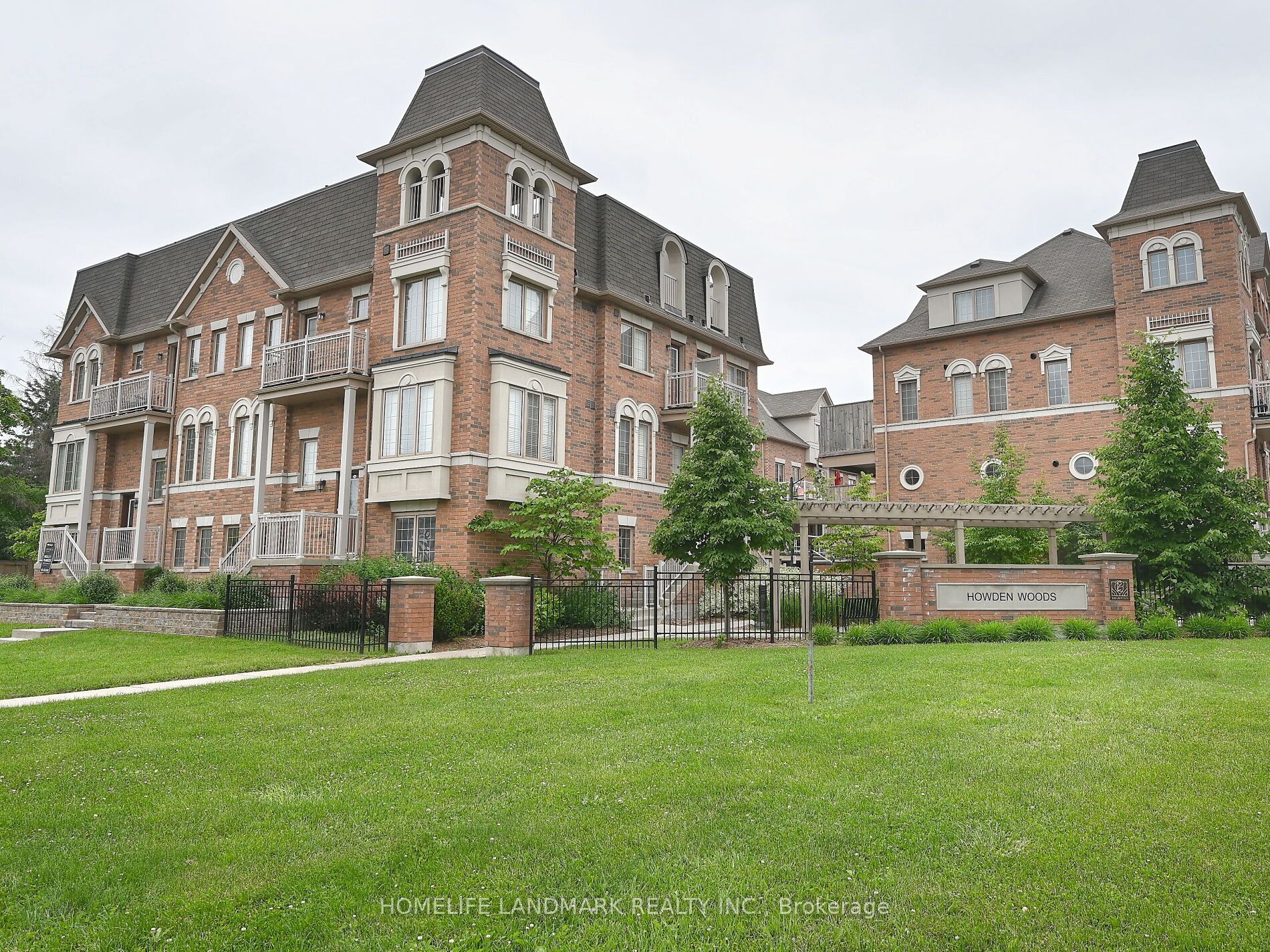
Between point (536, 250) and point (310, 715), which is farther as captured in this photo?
point (536, 250)

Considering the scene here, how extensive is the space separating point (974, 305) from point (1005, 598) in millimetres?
18816

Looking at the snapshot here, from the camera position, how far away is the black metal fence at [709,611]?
690 inches

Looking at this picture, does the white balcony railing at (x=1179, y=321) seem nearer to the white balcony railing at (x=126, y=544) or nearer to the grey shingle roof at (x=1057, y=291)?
the grey shingle roof at (x=1057, y=291)

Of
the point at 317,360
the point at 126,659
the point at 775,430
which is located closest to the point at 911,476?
the point at 775,430

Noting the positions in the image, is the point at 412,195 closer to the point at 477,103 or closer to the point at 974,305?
the point at 477,103

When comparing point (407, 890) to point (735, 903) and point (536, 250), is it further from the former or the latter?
point (536, 250)

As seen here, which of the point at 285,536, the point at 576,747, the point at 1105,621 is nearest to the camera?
the point at 576,747

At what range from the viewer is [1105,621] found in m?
17.0

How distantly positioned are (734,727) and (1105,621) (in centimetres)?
1213

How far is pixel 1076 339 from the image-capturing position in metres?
30.2

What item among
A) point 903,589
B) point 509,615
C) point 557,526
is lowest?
point 509,615

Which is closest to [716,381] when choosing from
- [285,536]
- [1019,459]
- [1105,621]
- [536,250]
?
[536,250]

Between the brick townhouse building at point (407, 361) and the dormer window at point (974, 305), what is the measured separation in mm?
8047

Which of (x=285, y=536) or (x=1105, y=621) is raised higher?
(x=285, y=536)
